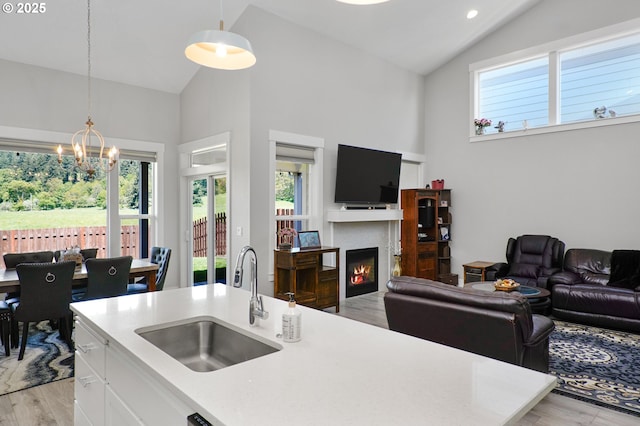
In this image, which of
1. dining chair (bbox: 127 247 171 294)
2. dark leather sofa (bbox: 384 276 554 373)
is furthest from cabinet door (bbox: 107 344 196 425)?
dining chair (bbox: 127 247 171 294)

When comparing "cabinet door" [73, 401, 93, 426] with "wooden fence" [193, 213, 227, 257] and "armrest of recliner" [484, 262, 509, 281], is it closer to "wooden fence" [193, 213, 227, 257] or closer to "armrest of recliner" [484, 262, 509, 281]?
"wooden fence" [193, 213, 227, 257]

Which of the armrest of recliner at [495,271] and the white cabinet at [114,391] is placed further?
the armrest of recliner at [495,271]

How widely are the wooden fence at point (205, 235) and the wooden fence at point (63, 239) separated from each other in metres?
0.88

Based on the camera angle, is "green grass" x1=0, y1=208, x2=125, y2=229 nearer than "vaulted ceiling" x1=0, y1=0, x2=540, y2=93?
No

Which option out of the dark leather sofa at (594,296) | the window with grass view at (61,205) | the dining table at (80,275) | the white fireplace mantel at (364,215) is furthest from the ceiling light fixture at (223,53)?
the dark leather sofa at (594,296)

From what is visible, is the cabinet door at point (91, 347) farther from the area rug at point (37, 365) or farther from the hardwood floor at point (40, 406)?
the area rug at point (37, 365)

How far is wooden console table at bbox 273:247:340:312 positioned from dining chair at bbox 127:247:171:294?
135 cm

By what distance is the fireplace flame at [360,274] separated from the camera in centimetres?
657

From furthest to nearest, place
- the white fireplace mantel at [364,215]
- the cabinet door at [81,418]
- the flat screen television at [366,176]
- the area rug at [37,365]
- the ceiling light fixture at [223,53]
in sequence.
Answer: the flat screen television at [366,176] < the white fireplace mantel at [364,215] < the area rug at [37,365] < the ceiling light fixture at [223,53] < the cabinet door at [81,418]

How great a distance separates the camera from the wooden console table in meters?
5.08

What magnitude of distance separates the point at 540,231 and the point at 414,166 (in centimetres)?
254

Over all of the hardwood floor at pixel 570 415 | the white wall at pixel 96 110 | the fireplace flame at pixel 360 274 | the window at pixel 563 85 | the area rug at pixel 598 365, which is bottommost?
the hardwood floor at pixel 570 415

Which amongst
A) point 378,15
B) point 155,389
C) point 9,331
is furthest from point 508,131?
point 9,331

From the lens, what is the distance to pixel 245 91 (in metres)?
5.12
